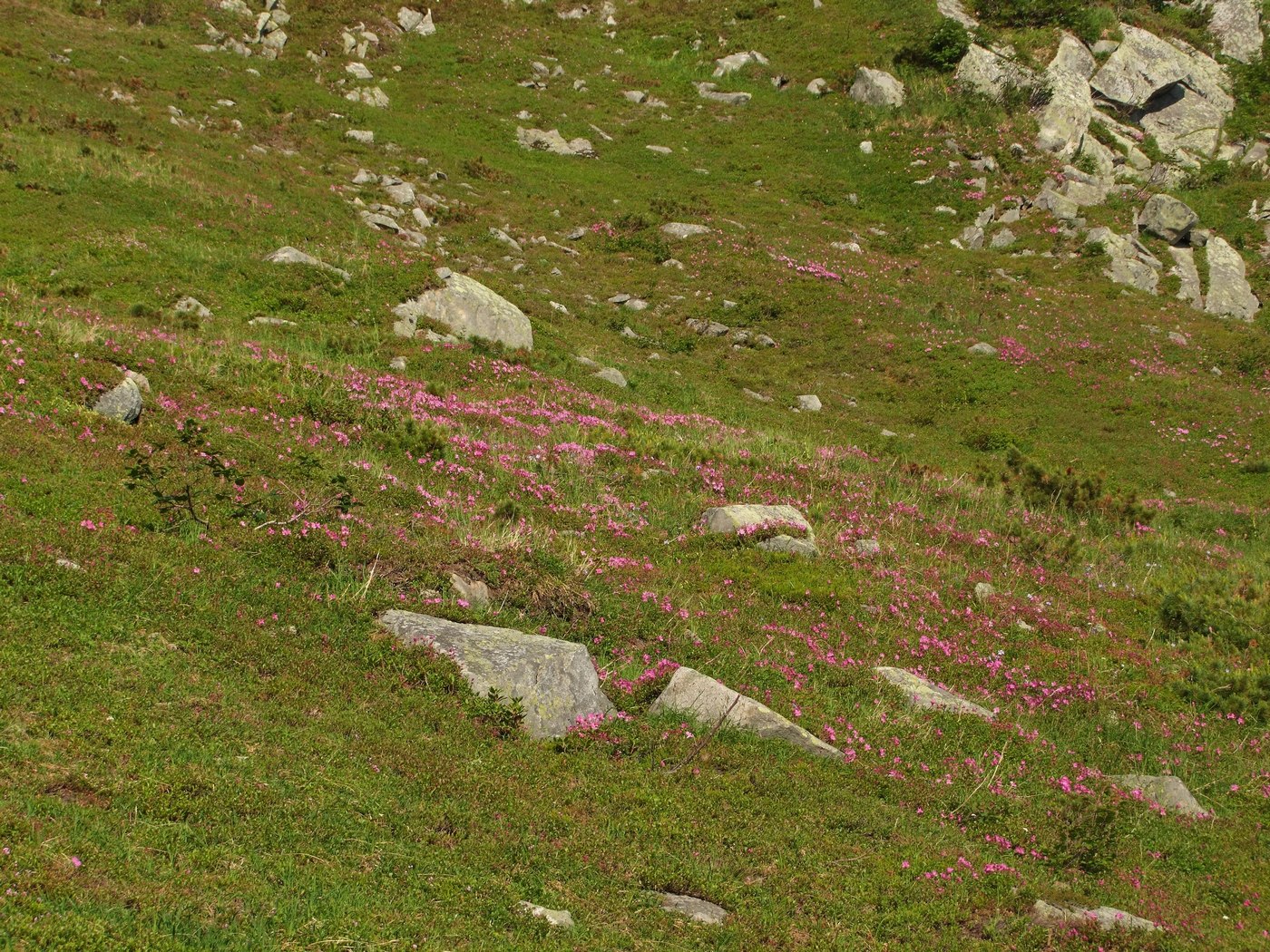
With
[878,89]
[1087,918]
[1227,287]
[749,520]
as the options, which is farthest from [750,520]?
[878,89]

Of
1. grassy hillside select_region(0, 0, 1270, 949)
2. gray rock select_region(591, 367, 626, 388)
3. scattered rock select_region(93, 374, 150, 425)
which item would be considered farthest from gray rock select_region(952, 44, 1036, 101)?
scattered rock select_region(93, 374, 150, 425)

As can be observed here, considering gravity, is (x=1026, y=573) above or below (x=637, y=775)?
below

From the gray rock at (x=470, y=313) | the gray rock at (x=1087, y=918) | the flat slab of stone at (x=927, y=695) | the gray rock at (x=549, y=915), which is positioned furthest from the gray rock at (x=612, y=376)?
the gray rock at (x=549, y=915)

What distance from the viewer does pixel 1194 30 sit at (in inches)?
2056

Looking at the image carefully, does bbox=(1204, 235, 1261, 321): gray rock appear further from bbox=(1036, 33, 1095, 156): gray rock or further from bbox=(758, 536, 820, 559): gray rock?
bbox=(758, 536, 820, 559): gray rock

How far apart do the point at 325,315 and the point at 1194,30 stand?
183 feet

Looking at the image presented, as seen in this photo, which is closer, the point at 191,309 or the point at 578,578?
the point at 578,578

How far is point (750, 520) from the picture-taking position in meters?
14.9

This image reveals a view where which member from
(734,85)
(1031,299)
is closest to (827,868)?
(1031,299)

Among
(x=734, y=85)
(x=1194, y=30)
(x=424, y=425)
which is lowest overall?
(x=424, y=425)

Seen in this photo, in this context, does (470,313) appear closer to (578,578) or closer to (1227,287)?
(578,578)

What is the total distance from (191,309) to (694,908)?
1776 cm

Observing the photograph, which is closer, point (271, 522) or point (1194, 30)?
point (271, 522)

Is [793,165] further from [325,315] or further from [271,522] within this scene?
[271,522]
